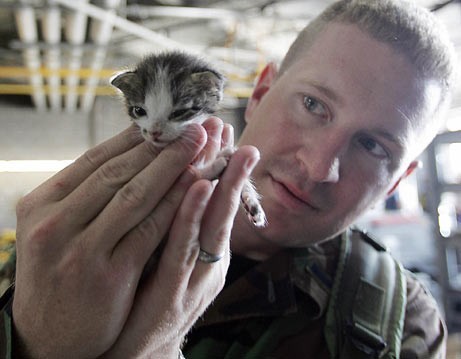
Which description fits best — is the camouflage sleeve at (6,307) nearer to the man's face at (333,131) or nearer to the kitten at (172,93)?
the kitten at (172,93)

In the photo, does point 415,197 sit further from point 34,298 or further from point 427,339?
point 34,298

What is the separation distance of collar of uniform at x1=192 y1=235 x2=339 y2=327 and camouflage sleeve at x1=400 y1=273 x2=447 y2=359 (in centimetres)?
23

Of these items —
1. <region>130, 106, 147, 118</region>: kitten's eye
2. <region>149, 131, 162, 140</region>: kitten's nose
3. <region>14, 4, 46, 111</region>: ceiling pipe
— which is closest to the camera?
<region>149, 131, 162, 140</region>: kitten's nose

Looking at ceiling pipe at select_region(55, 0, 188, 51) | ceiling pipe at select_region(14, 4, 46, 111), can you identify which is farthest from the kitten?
ceiling pipe at select_region(14, 4, 46, 111)

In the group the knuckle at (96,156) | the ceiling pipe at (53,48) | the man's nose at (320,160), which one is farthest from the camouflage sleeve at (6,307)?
the ceiling pipe at (53,48)

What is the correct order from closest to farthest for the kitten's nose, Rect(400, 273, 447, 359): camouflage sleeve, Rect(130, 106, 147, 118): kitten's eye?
1. the kitten's nose
2. Rect(130, 106, 147, 118): kitten's eye
3. Rect(400, 273, 447, 359): camouflage sleeve

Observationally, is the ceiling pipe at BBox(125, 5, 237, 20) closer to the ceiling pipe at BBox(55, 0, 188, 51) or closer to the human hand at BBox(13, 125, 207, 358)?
the ceiling pipe at BBox(55, 0, 188, 51)

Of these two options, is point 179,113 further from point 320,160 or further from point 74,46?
point 74,46

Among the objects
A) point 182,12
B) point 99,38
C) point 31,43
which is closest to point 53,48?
point 31,43

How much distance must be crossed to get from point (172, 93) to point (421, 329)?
86 cm

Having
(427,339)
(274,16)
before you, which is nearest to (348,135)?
(427,339)

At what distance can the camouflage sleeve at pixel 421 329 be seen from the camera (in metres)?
1.08

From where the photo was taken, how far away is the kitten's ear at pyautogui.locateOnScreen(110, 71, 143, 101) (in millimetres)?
854

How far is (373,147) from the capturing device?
108 cm
